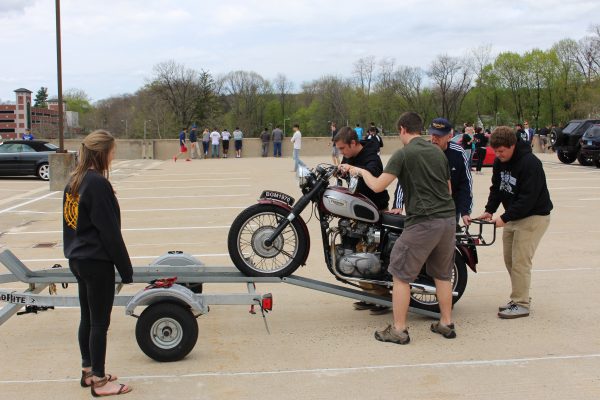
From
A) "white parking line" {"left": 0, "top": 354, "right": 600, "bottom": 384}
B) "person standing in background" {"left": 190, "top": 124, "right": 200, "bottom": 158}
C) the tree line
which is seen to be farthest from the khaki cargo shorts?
the tree line

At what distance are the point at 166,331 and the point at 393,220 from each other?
7.14 ft

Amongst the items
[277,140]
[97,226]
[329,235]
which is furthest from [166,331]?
[277,140]

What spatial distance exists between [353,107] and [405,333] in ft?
254

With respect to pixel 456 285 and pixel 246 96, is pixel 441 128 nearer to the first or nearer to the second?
pixel 456 285

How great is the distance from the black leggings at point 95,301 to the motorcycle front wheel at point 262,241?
1.61 m

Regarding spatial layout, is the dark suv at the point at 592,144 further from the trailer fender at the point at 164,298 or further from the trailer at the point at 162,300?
the trailer fender at the point at 164,298

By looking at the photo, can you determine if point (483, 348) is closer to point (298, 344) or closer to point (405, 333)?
point (405, 333)

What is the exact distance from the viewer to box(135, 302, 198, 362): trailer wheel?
4.79 metres

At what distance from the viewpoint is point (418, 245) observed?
16.8 feet

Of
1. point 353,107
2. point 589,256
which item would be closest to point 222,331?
point 589,256

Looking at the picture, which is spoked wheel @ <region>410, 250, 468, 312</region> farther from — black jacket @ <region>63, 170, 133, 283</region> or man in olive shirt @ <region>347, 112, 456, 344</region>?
black jacket @ <region>63, 170, 133, 283</region>

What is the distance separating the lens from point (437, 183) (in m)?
5.14

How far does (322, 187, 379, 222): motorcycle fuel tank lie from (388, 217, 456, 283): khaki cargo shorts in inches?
17.4

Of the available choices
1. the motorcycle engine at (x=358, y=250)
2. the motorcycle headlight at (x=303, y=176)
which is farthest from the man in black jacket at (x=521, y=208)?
the motorcycle headlight at (x=303, y=176)
